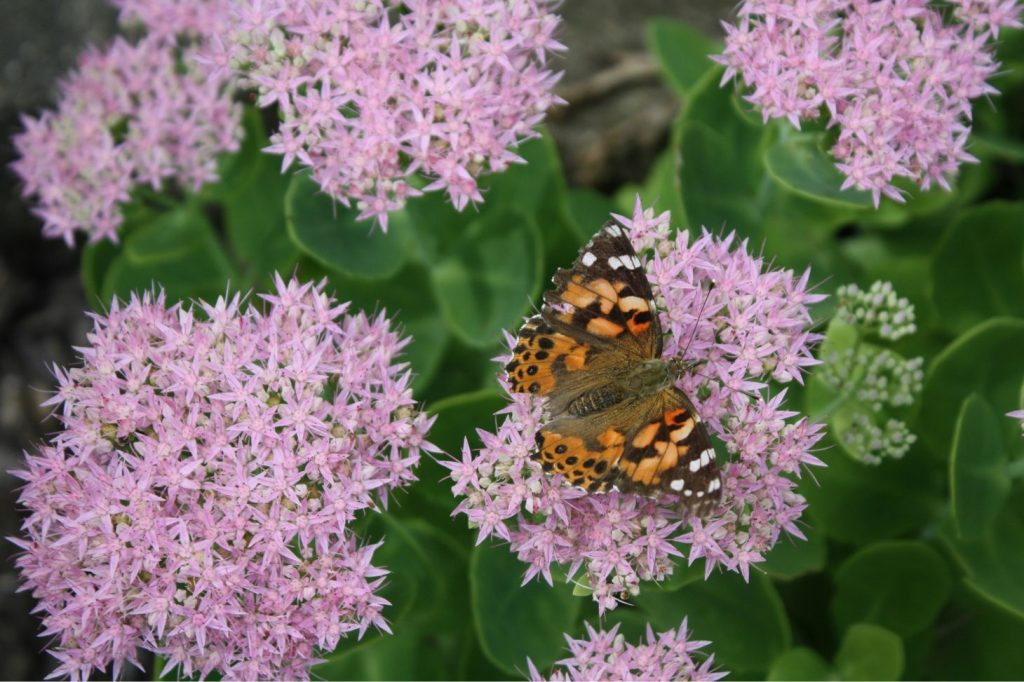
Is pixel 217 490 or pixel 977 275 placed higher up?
pixel 217 490

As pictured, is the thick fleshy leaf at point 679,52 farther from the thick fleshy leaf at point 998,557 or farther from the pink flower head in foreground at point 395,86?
the thick fleshy leaf at point 998,557

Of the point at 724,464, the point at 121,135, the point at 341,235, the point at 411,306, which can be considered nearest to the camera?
the point at 724,464

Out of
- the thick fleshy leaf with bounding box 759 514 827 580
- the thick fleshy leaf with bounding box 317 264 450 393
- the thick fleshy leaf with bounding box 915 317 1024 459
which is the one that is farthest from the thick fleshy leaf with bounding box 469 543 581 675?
the thick fleshy leaf with bounding box 915 317 1024 459

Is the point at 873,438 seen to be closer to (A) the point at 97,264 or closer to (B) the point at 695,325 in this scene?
(B) the point at 695,325

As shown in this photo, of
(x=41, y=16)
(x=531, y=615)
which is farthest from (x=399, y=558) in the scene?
Answer: (x=41, y=16)

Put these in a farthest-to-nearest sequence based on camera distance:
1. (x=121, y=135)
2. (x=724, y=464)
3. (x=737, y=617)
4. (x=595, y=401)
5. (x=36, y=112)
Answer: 1. (x=36, y=112)
2. (x=121, y=135)
3. (x=737, y=617)
4. (x=724, y=464)
5. (x=595, y=401)

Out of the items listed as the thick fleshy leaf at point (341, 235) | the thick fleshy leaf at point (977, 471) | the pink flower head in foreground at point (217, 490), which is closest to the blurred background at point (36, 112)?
the thick fleshy leaf at point (341, 235)

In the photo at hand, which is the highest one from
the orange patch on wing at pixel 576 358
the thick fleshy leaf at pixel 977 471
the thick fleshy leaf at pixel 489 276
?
the orange patch on wing at pixel 576 358

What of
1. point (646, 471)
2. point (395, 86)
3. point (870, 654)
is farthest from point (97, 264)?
point (870, 654)
